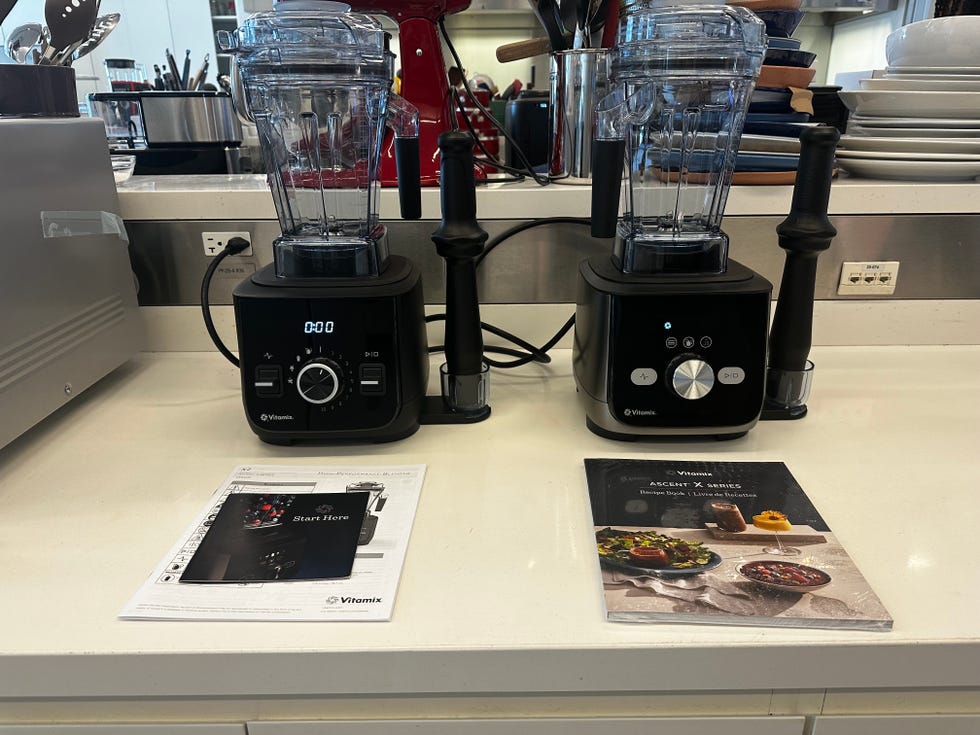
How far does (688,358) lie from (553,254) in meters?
0.35

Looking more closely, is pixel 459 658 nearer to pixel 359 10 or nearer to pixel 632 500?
pixel 632 500

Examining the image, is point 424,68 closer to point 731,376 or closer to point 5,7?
point 5,7

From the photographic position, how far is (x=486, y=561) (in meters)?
0.54

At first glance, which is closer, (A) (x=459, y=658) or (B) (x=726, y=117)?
(A) (x=459, y=658)

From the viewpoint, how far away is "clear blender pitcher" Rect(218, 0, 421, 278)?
0.69m

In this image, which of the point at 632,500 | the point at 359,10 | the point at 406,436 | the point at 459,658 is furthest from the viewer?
the point at 359,10

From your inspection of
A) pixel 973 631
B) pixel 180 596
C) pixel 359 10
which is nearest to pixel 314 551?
pixel 180 596

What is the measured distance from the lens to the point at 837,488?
635 millimetres

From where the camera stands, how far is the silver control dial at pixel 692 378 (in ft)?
2.20

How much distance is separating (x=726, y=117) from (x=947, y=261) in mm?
462

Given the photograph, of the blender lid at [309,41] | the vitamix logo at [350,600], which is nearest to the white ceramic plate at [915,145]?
the blender lid at [309,41]

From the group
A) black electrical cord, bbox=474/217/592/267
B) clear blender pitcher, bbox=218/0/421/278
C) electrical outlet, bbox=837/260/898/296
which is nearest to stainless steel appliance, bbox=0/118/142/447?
clear blender pitcher, bbox=218/0/421/278

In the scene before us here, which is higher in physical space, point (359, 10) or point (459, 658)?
point (359, 10)

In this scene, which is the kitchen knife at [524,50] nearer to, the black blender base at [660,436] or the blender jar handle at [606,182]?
the blender jar handle at [606,182]
